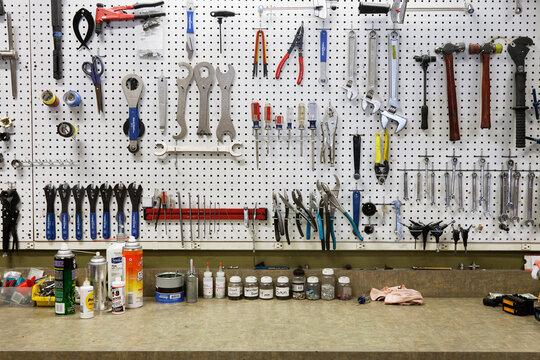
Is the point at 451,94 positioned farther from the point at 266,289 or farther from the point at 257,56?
the point at 266,289

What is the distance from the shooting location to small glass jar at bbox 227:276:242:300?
2285 mm

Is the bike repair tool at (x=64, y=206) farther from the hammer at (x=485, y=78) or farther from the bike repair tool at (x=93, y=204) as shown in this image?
the hammer at (x=485, y=78)

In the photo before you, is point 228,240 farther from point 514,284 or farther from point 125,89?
point 514,284

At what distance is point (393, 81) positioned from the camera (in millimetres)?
2383

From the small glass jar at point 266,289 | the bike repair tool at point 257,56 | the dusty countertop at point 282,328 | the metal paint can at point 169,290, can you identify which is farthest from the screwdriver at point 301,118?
the metal paint can at point 169,290

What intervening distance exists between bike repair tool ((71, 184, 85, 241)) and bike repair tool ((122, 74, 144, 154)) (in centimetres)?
35

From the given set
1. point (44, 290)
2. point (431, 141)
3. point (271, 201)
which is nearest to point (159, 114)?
point (271, 201)

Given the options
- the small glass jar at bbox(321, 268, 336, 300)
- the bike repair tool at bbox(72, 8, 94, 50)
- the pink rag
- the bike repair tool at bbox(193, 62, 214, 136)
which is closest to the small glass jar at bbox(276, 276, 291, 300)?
the small glass jar at bbox(321, 268, 336, 300)

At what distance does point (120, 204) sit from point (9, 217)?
1.90ft

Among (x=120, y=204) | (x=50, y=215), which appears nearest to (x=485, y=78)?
(x=120, y=204)

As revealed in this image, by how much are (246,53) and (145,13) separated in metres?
0.56

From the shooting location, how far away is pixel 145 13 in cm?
238

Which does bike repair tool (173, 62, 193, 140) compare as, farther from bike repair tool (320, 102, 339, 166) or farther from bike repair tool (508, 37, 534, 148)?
bike repair tool (508, 37, 534, 148)

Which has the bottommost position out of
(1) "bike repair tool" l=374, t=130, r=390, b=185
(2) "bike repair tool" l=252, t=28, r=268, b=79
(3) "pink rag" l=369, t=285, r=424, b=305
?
(3) "pink rag" l=369, t=285, r=424, b=305
